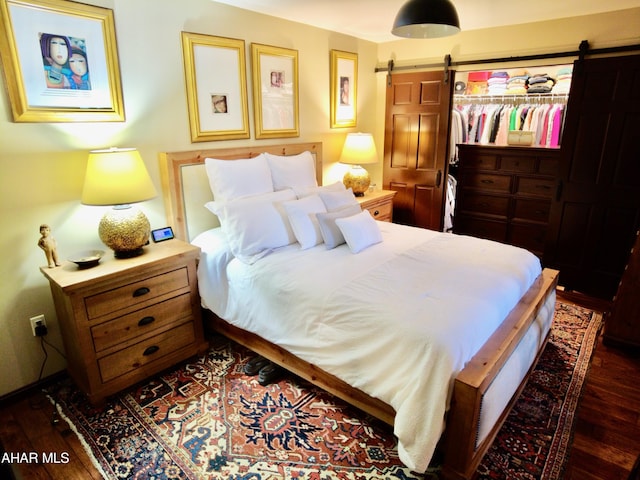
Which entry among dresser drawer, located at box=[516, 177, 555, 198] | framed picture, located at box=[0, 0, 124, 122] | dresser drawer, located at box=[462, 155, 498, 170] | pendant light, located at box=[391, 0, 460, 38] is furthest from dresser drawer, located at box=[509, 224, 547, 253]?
framed picture, located at box=[0, 0, 124, 122]

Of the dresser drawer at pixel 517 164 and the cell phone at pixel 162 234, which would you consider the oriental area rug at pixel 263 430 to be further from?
the dresser drawer at pixel 517 164

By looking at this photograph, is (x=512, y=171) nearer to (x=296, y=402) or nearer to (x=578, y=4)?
(x=578, y=4)

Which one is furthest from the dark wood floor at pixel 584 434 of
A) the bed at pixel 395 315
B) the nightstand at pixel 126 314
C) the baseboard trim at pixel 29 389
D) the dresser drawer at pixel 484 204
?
the dresser drawer at pixel 484 204

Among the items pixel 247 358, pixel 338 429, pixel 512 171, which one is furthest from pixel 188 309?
pixel 512 171

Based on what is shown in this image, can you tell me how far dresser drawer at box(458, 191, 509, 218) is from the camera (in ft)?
15.0

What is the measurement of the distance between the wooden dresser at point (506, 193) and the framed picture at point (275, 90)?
223 centimetres

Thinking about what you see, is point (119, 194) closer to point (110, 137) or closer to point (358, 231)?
point (110, 137)

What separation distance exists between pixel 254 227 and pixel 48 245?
115 centimetres

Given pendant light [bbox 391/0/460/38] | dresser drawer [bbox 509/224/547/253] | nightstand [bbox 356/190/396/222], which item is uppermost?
pendant light [bbox 391/0/460/38]

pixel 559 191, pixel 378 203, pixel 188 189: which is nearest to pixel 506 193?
pixel 559 191

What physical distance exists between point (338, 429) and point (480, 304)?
3.20 feet

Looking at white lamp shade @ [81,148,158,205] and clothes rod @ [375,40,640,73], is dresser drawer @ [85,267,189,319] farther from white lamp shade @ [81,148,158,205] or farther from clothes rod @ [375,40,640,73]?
clothes rod @ [375,40,640,73]

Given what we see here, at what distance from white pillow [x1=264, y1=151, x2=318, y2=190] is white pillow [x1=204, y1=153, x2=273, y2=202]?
184mm

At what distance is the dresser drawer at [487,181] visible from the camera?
4.51m
